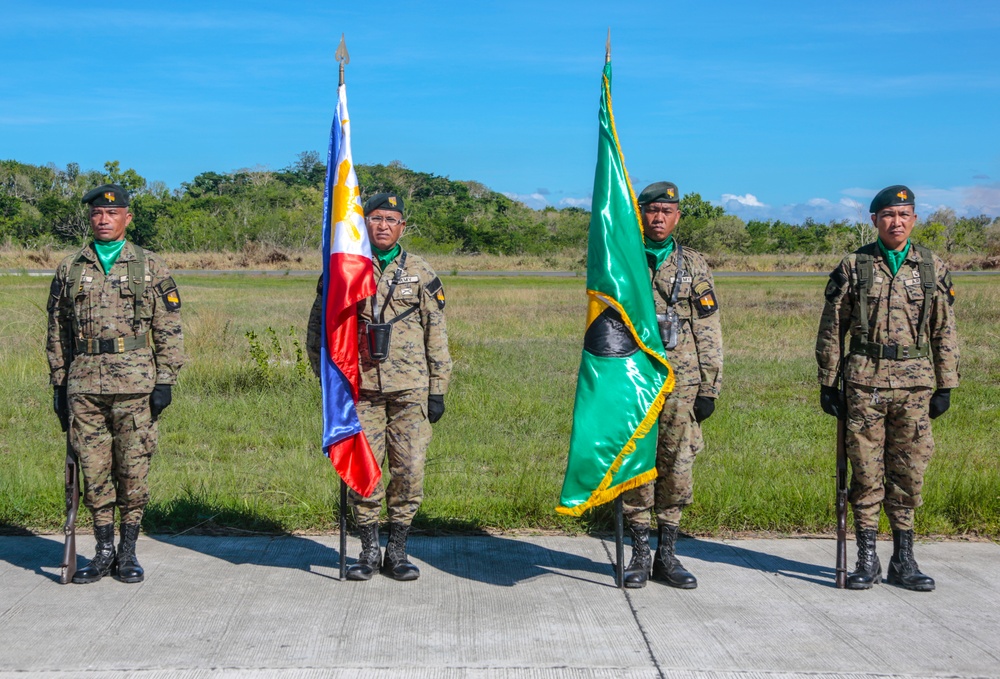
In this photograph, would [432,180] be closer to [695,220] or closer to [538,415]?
[695,220]

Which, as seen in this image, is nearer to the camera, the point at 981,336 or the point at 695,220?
the point at 981,336

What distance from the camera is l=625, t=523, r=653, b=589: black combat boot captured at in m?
5.46

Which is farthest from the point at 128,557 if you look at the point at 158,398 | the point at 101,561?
the point at 158,398

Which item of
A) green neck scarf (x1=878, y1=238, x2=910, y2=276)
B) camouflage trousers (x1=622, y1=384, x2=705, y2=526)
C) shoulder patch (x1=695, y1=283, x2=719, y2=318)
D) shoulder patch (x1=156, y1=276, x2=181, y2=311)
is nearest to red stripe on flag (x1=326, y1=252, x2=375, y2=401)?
shoulder patch (x1=156, y1=276, x2=181, y2=311)

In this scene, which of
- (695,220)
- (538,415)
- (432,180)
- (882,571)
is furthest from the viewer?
(432,180)

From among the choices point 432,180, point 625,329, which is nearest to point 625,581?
point 625,329

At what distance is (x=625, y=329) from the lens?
5395mm

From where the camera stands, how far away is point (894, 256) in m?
5.51

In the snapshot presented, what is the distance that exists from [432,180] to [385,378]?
222 ft

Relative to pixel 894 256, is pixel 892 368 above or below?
below

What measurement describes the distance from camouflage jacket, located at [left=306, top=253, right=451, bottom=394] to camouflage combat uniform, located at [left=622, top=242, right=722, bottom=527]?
1196mm

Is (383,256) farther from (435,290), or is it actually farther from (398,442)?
(398,442)

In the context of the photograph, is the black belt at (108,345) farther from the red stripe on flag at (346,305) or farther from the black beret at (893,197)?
the black beret at (893,197)

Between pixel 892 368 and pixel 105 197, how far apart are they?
13.9 feet
